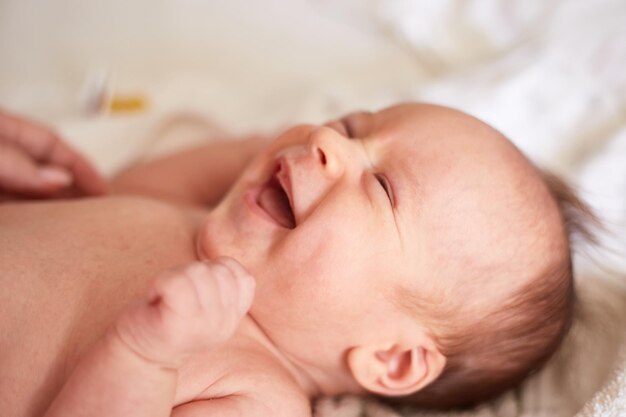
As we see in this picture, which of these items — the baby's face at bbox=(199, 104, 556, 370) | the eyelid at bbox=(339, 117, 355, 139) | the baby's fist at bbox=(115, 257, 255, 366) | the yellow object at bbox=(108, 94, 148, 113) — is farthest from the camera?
the yellow object at bbox=(108, 94, 148, 113)

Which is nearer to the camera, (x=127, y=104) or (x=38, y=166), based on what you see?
(x=38, y=166)

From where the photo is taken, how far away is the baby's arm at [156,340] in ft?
2.61

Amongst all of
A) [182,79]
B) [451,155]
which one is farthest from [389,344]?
[182,79]

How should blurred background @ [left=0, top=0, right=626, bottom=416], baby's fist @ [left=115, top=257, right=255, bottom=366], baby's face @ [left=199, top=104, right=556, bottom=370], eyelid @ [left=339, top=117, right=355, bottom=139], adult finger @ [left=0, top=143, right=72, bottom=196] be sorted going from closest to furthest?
baby's fist @ [left=115, top=257, right=255, bottom=366], baby's face @ [left=199, top=104, right=556, bottom=370], eyelid @ [left=339, top=117, right=355, bottom=139], adult finger @ [left=0, top=143, right=72, bottom=196], blurred background @ [left=0, top=0, right=626, bottom=416]

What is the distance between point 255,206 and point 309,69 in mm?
939

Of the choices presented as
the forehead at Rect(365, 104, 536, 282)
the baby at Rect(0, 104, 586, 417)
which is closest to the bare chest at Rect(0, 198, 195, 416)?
the baby at Rect(0, 104, 586, 417)

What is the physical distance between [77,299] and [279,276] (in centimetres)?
30

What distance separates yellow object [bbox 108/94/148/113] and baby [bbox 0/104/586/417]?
67 centimetres

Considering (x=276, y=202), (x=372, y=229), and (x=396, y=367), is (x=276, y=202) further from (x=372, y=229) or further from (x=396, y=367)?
(x=396, y=367)

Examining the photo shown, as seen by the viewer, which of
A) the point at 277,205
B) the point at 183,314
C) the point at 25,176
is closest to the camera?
the point at 183,314

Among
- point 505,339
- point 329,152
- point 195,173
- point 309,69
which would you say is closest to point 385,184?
point 329,152

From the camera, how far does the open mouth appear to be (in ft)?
3.64

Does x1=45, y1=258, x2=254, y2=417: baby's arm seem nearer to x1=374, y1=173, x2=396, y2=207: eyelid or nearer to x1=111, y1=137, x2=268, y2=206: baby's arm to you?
x1=374, y1=173, x2=396, y2=207: eyelid

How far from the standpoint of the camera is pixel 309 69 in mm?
1949
